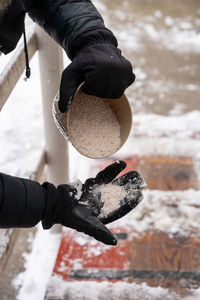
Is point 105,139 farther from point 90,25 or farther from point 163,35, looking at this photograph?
point 163,35

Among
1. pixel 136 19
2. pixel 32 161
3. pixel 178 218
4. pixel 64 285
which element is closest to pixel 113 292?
pixel 64 285

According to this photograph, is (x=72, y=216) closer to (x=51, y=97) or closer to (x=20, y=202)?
(x=20, y=202)

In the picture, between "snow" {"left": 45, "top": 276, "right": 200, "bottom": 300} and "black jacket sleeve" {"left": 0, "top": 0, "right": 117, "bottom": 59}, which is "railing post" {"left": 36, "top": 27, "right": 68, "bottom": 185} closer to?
"black jacket sleeve" {"left": 0, "top": 0, "right": 117, "bottom": 59}

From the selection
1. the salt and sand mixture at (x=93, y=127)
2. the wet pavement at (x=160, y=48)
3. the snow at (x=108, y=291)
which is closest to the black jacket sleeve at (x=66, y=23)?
the salt and sand mixture at (x=93, y=127)

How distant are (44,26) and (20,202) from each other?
60 centimetres

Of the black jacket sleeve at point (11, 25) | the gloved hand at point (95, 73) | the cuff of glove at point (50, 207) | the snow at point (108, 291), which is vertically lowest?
the snow at point (108, 291)

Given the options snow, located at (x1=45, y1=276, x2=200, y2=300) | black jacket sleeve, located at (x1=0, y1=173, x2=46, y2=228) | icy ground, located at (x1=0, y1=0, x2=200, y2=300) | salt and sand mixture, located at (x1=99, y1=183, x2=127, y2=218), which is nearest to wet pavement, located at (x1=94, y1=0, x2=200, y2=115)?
icy ground, located at (x1=0, y1=0, x2=200, y2=300)

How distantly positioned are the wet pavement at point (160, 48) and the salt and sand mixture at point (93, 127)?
75.0 inches

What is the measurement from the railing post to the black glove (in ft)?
2.15

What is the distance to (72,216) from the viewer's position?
49.7 inches

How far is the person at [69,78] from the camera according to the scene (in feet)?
3.96

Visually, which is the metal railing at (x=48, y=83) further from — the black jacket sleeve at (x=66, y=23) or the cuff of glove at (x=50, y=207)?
the cuff of glove at (x=50, y=207)

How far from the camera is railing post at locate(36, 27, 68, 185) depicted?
1767 millimetres

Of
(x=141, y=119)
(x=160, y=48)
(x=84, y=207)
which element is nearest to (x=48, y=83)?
(x=84, y=207)
